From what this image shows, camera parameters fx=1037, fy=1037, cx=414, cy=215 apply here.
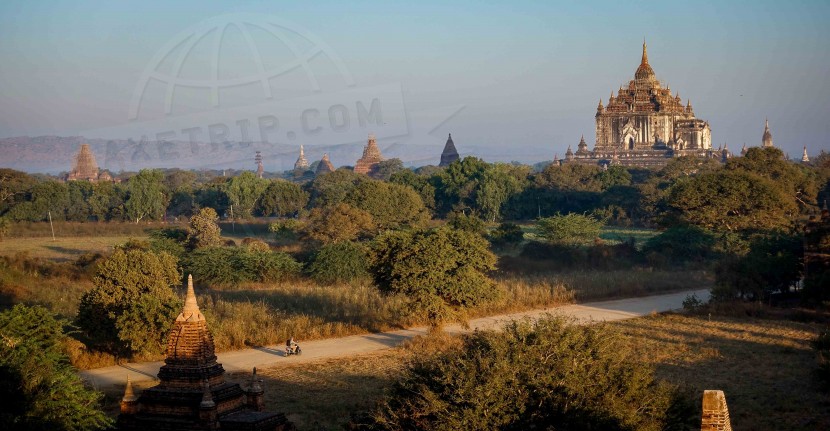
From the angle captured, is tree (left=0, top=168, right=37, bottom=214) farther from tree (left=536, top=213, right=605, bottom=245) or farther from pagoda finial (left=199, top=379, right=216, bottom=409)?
pagoda finial (left=199, top=379, right=216, bottom=409)

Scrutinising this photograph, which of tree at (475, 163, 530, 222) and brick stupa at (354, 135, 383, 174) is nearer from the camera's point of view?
tree at (475, 163, 530, 222)

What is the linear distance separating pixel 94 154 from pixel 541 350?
124253 millimetres

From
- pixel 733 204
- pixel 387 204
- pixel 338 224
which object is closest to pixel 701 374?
pixel 733 204

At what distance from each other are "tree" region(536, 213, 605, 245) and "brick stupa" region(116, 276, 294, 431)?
3041 centimetres

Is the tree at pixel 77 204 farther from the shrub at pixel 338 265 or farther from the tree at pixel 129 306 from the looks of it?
the tree at pixel 129 306

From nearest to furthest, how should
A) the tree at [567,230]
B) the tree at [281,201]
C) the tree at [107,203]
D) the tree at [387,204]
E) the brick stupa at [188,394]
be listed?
the brick stupa at [188,394] < the tree at [567,230] < the tree at [387,204] < the tree at [107,203] < the tree at [281,201]

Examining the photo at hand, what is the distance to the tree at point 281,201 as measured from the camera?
67.7 m

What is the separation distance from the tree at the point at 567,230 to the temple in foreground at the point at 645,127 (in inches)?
1767

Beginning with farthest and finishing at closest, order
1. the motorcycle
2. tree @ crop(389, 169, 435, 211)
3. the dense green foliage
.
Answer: tree @ crop(389, 169, 435, 211) → the dense green foliage → the motorcycle

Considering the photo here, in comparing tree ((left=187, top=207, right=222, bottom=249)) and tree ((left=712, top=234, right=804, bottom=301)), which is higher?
tree ((left=187, top=207, right=222, bottom=249))

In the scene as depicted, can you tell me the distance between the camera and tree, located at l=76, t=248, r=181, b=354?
21.7m

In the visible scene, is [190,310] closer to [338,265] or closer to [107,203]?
[338,265]

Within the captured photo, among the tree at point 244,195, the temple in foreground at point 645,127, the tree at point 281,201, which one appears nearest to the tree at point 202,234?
the tree at point 244,195

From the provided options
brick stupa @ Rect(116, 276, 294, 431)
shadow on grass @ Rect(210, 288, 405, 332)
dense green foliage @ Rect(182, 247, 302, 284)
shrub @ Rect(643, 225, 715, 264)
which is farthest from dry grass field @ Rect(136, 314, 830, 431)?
shrub @ Rect(643, 225, 715, 264)
